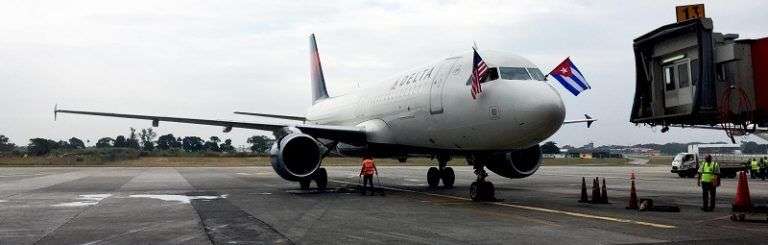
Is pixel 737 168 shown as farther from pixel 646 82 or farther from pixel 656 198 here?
pixel 646 82

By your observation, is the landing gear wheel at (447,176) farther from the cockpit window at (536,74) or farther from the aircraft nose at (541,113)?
the aircraft nose at (541,113)

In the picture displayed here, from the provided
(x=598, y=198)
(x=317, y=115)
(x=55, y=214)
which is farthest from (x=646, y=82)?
(x=317, y=115)

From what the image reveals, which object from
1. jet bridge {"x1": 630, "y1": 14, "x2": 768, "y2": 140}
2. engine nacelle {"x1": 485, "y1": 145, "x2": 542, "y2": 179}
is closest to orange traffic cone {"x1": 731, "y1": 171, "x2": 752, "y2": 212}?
jet bridge {"x1": 630, "y1": 14, "x2": 768, "y2": 140}

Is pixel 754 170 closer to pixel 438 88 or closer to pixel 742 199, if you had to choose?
pixel 438 88

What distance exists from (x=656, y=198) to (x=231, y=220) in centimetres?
1083

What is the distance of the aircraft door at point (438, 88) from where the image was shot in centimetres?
1570

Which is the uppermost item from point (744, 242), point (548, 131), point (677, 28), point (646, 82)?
point (677, 28)

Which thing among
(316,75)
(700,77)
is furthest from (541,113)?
(316,75)

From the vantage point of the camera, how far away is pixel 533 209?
508 inches

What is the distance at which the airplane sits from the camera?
13.0m

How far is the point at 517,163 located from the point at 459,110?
4210 mm

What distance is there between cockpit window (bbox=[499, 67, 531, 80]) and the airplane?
0.02 metres

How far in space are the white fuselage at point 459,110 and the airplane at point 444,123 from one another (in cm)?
2

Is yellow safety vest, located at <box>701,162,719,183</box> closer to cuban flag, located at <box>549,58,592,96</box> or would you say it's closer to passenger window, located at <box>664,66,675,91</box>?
passenger window, located at <box>664,66,675,91</box>
